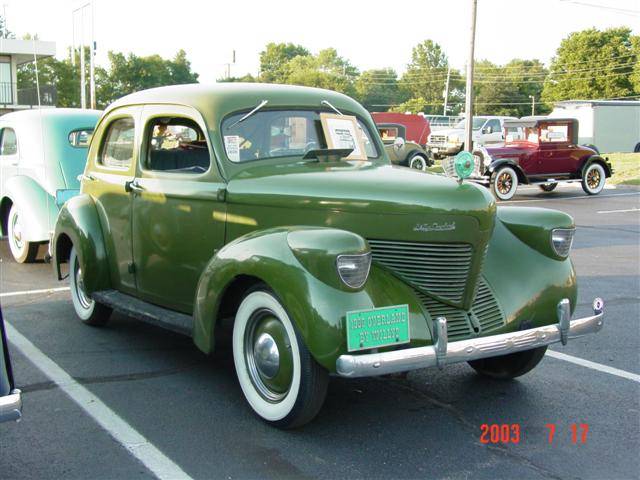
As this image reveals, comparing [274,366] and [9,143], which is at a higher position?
[9,143]

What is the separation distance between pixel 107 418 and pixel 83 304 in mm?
2177

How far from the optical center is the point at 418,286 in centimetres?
387

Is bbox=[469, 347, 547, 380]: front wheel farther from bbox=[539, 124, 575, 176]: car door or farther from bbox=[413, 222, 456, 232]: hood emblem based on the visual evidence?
bbox=[539, 124, 575, 176]: car door

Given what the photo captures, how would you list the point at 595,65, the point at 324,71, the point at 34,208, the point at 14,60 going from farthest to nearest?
the point at 324,71 → the point at 595,65 → the point at 14,60 → the point at 34,208

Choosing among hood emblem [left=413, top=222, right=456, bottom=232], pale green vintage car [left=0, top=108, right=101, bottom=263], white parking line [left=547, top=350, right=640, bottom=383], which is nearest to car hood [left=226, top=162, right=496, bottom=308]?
hood emblem [left=413, top=222, right=456, bottom=232]

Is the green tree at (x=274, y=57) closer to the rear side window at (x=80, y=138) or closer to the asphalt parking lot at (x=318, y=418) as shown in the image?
the rear side window at (x=80, y=138)

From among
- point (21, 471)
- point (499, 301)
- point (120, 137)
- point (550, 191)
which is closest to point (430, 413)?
point (499, 301)

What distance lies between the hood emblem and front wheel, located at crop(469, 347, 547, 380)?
3.78 feet

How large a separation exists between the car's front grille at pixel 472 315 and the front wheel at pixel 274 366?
70 centimetres

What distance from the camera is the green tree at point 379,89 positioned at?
115 metres

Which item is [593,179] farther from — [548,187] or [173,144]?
[173,144]

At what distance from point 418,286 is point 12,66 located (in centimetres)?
4022

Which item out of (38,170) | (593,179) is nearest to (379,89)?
(593,179)

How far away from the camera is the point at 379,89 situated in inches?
4624
